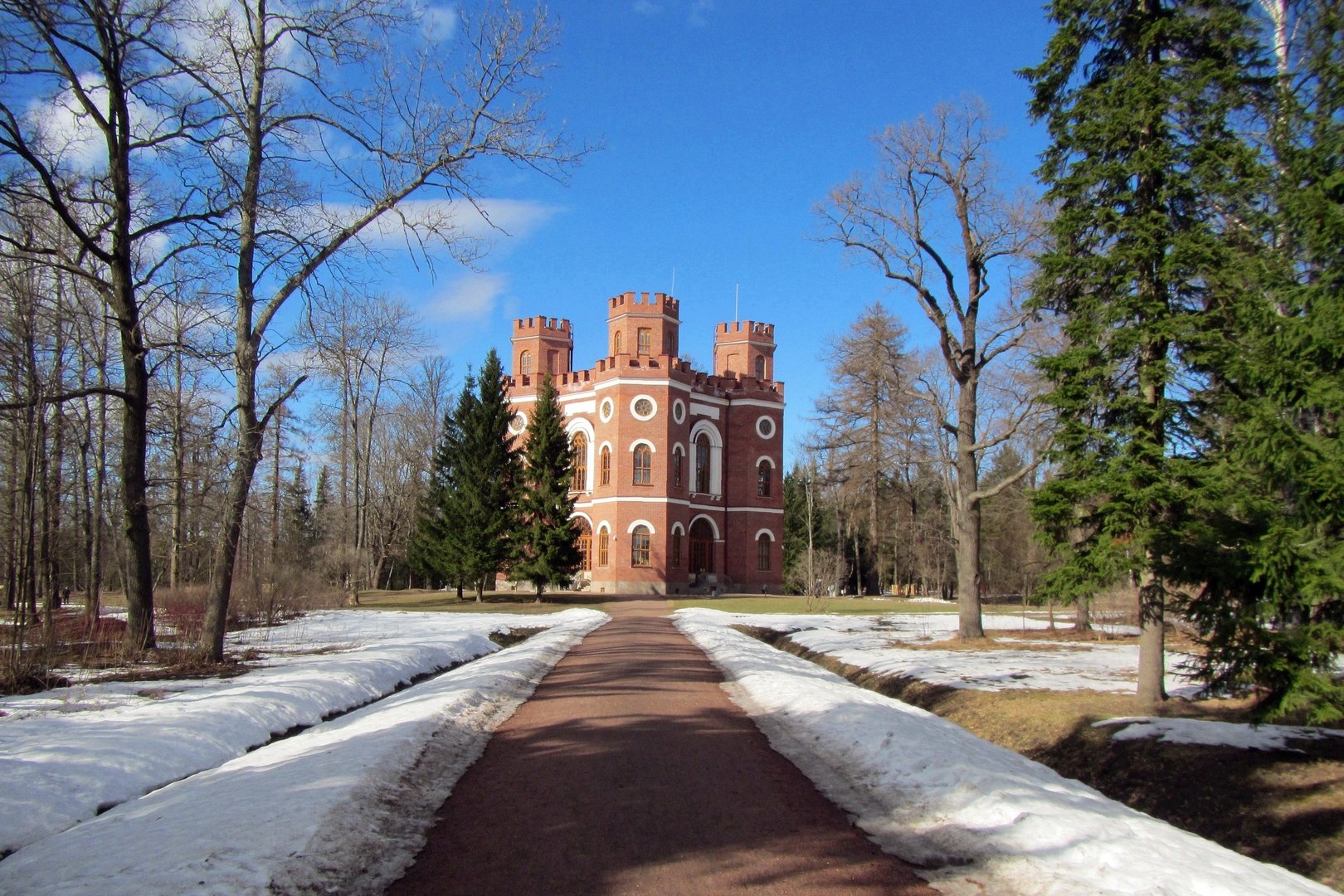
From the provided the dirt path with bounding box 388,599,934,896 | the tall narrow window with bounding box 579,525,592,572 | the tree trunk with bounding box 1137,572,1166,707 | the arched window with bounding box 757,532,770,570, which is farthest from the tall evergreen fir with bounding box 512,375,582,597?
the tree trunk with bounding box 1137,572,1166,707

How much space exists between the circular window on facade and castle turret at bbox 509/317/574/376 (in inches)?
386

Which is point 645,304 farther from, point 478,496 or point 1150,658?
point 1150,658

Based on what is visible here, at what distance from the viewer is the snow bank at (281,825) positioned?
4.11m

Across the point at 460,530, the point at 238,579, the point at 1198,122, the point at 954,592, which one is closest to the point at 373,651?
the point at 238,579

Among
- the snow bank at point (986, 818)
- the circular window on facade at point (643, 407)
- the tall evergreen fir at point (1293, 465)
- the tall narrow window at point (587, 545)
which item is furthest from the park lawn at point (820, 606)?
the tall evergreen fir at point (1293, 465)

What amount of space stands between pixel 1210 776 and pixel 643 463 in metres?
42.6

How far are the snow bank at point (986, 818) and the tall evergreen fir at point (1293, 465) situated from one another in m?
1.95

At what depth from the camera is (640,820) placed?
219 inches

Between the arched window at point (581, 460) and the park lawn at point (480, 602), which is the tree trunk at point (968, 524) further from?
the arched window at point (581, 460)

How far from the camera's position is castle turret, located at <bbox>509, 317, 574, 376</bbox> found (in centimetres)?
5838

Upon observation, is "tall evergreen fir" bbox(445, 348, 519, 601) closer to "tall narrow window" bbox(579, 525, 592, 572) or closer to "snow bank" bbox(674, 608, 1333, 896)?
"tall narrow window" bbox(579, 525, 592, 572)

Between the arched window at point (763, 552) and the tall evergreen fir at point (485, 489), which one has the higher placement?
the tall evergreen fir at point (485, 489)

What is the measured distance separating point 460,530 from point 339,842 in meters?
36.1

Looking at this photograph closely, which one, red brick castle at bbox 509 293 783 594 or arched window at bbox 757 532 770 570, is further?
arched window at bbox 757 532 770 570
